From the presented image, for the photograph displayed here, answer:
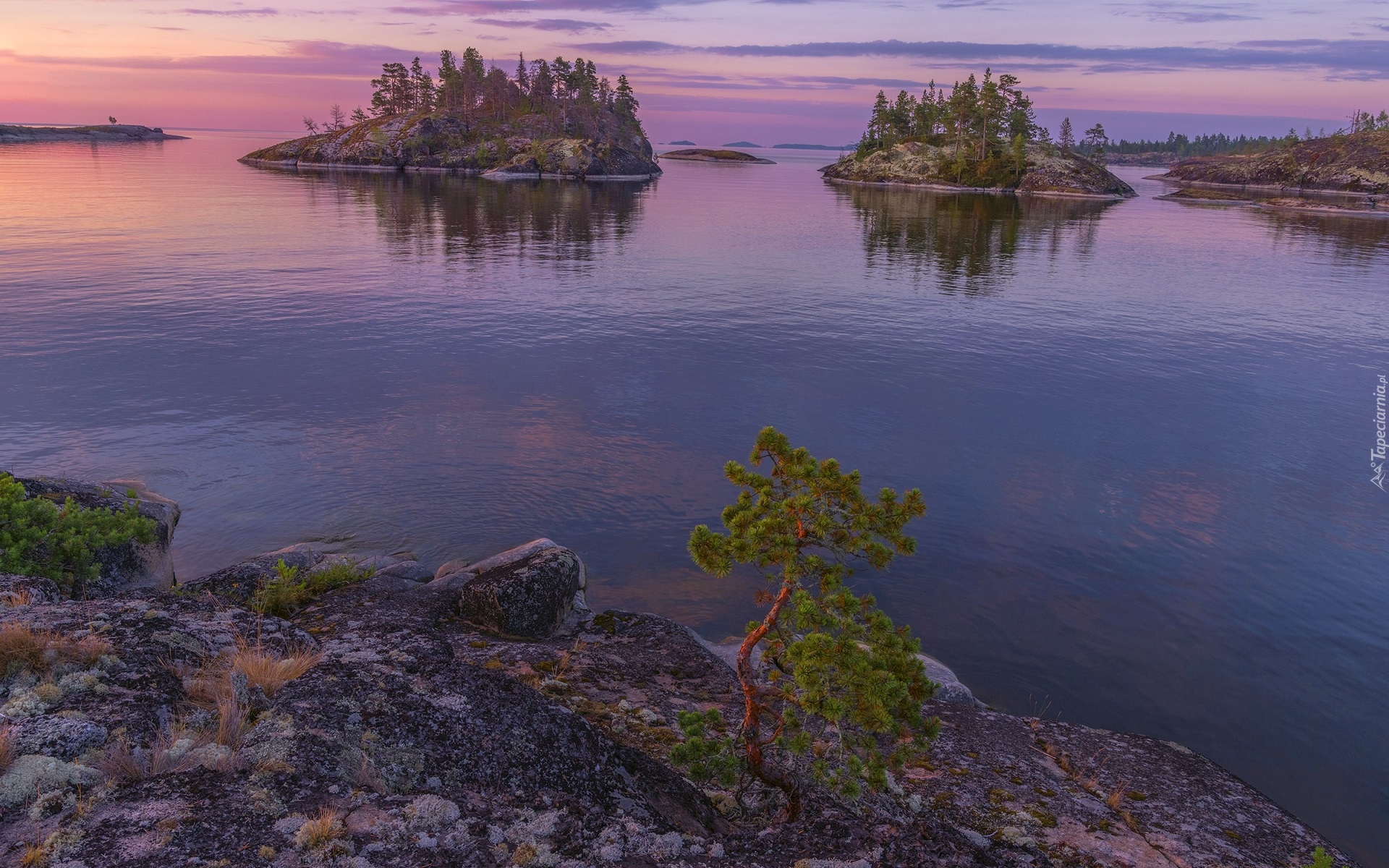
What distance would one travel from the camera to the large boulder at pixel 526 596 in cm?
1441

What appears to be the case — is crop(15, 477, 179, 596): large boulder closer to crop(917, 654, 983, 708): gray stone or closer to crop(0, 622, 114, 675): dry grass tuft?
crop(0, 622, 114, 675): dry grass tuft

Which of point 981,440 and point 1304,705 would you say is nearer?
point 1304,705

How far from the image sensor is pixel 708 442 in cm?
2870

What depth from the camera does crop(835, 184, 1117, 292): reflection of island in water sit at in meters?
70.7

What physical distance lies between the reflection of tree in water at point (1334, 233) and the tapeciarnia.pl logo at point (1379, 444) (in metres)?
53.6

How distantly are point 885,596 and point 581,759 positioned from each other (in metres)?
12.9

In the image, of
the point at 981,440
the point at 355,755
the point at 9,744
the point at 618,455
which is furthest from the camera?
the point at 981,440

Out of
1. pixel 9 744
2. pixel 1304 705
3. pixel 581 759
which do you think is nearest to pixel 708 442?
pixel 1304 705

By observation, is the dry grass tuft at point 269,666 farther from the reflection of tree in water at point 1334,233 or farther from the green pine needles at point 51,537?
the reflection of tree in water at point 1334,233

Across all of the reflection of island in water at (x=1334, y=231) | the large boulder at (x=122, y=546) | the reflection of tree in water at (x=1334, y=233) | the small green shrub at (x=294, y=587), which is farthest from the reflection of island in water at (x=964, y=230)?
the large boulder at (x=122, y=546)

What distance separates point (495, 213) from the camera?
10450cm

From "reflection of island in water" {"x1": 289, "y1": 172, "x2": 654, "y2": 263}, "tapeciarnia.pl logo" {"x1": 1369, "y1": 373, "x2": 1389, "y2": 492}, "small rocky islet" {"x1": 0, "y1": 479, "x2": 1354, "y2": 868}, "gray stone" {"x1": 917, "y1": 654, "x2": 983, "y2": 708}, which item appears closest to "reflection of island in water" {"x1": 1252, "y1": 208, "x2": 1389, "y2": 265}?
"tapeciarnia.pl logo" {"x1": 1369, "y1": 373, "x2": 1389, "y2": 492}

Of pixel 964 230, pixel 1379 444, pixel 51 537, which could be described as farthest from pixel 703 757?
pixel 964 230

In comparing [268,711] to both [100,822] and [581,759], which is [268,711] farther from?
[581,759]
